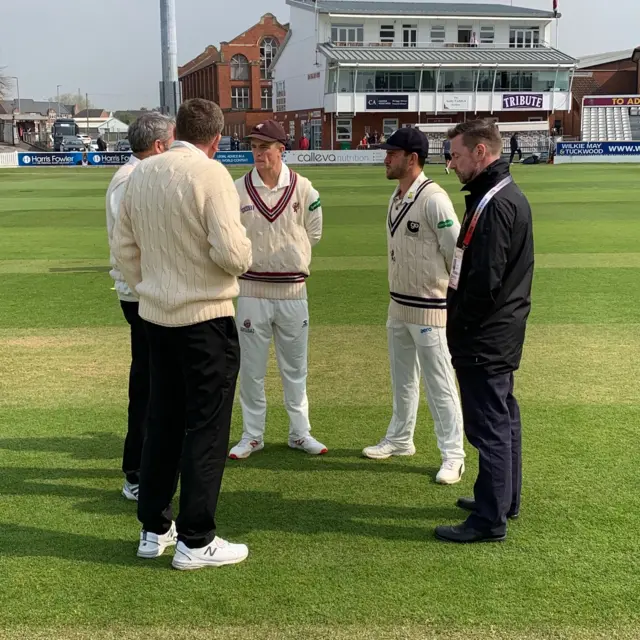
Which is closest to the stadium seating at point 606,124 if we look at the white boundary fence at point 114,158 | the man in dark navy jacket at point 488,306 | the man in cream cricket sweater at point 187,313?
the white boundary fence at point 114,158

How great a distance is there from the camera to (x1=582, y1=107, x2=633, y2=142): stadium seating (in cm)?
6662

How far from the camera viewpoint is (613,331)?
8773 mm

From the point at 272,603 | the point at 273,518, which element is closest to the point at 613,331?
the point at 273,518

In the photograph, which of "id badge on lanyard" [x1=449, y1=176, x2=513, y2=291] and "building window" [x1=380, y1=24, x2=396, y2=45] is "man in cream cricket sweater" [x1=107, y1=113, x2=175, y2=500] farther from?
"building window" [x1=380, y1=24, x2=396, y2=45]

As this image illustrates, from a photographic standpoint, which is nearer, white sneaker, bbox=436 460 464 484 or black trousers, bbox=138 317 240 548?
black trousers, bbox=138 317 240 548

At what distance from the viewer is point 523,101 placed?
229ft

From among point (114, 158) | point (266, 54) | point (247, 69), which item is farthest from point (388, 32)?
point (114, 158)

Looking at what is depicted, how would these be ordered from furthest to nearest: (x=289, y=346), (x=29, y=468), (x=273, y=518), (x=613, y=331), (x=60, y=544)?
1. (x=613, y=331)
2. (x=289, y=346)
3. (x=29, y=468)
4. (x=273, y=518)
5. (x=60, y=544)

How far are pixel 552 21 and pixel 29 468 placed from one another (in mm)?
77959

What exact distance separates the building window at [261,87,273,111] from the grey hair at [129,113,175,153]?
87598 millimetres

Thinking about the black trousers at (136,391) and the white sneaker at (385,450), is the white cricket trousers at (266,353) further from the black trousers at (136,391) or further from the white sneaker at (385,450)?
the black trousers at (136,391)

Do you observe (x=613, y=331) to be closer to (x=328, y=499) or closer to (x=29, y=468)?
(x=328, y=499)

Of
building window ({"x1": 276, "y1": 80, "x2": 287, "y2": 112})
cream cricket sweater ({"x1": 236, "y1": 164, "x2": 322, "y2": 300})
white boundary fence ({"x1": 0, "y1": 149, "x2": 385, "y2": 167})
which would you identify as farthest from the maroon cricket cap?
building window ({"x1": 276, "y1": 80, "x2": 287, "y2": 112})

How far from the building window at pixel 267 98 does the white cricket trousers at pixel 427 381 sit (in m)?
87.3
